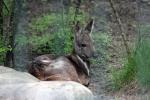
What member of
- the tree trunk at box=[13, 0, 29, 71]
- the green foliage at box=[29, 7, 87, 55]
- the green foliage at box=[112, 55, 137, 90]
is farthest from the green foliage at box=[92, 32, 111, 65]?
the tree trunk at box=[13, 0, 29, 71]

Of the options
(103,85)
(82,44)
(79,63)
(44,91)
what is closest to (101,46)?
(103,85)

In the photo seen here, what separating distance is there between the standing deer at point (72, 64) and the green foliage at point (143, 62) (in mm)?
916

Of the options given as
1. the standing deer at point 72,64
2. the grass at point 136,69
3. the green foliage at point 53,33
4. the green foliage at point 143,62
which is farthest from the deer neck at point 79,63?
the green foliage at point 143,62

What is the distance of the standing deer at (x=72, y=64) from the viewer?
790 centimetres

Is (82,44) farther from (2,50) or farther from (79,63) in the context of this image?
(2,50)

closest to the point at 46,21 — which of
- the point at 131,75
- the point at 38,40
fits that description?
the point at 38,40

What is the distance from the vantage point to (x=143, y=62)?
7.62 meters

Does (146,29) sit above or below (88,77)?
above

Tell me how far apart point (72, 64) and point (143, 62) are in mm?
1252

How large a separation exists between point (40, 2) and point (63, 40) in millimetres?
2582

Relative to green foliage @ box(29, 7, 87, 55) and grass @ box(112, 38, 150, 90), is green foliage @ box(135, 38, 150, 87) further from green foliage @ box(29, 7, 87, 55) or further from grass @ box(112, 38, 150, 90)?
green foliage @ box(29, 7, 87, 55)

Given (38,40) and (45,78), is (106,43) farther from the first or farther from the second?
(45,78)

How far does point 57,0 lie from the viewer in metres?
11.4

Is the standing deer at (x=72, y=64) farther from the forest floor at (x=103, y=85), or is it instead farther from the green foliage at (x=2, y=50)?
the green foliage at (x=2, y=50)
